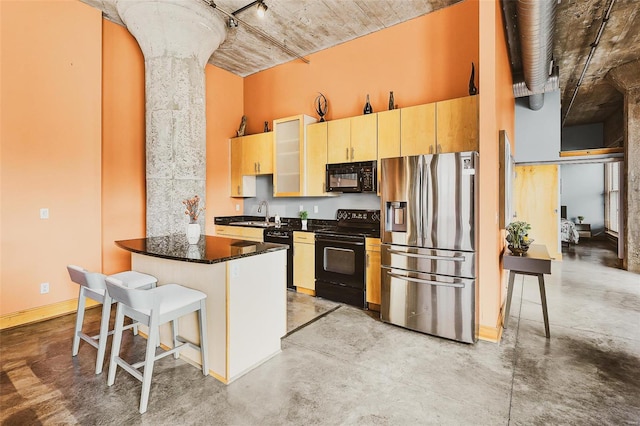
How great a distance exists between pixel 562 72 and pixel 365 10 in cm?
438

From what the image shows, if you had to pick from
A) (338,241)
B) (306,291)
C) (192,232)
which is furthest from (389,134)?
(192,232)

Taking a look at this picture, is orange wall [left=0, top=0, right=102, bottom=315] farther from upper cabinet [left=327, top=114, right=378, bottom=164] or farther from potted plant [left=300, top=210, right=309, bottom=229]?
upper cabinet [left=327, top=114, right=378, bottom=164]

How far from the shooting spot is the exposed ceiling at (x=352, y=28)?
394 centimetres

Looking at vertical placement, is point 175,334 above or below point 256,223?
below

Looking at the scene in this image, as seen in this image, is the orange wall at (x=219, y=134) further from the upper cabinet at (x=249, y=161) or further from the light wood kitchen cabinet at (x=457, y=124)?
the light wood kitchen cabinet at (x=457, y=124)

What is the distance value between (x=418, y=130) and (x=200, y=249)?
2765mm

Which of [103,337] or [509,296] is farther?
[509,296]

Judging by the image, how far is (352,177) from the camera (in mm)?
4301

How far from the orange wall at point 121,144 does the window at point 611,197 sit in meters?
A: 12.6

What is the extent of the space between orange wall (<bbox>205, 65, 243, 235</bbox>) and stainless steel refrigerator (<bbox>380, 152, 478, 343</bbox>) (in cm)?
338

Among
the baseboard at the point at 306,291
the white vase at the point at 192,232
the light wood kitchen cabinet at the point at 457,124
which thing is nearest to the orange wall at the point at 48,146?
the white vase at the point at 192,232

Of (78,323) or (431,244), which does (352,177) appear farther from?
(78,323)

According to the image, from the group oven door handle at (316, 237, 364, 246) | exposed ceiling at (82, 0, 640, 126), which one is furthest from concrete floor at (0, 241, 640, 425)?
exposed ceiling at (82, 0, 640, 126)

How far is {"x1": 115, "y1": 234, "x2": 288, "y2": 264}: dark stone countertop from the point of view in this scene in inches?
89.6
